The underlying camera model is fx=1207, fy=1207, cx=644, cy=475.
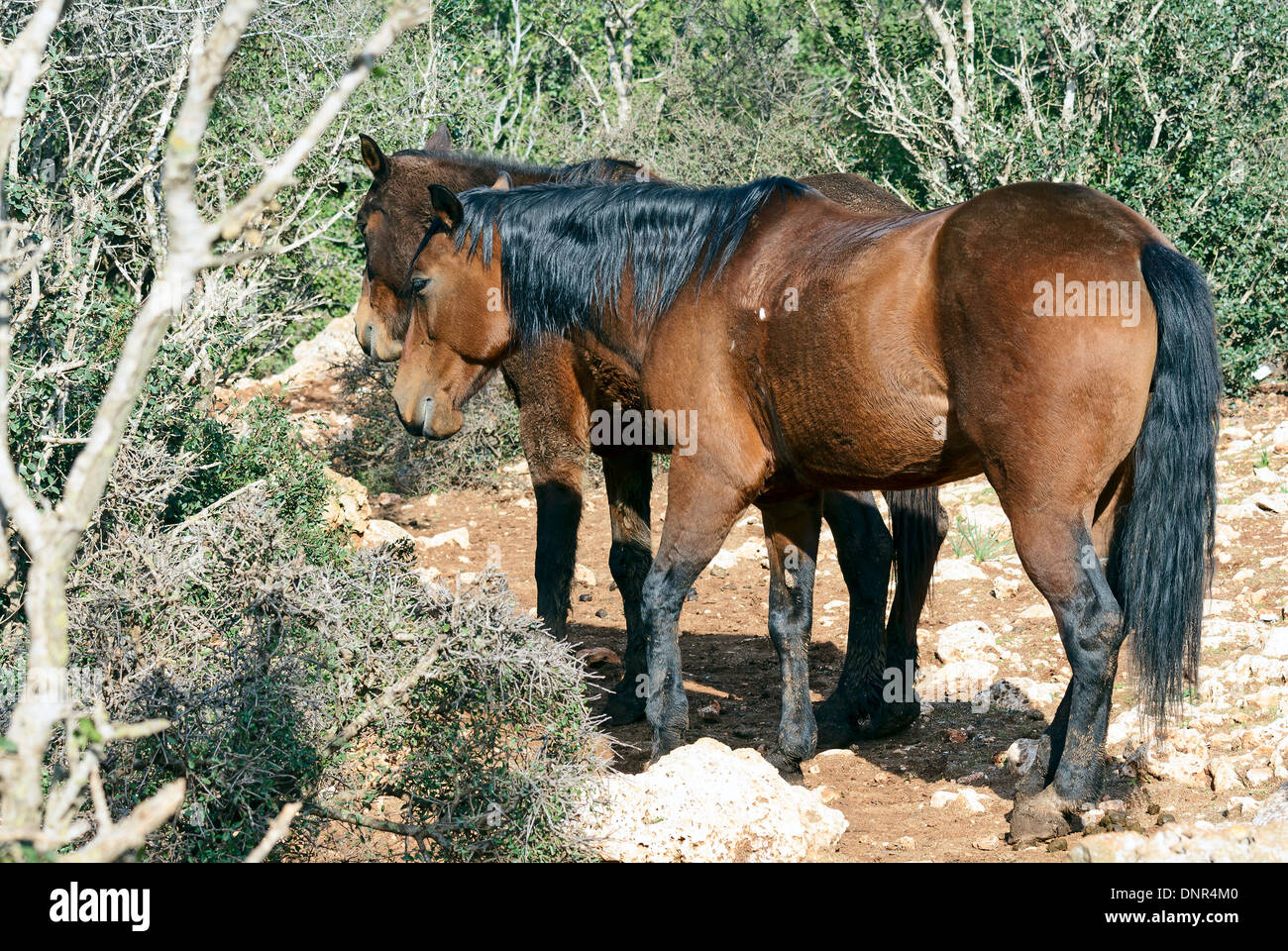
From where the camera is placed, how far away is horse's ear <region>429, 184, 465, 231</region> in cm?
540

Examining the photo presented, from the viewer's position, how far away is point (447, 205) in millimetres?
5453

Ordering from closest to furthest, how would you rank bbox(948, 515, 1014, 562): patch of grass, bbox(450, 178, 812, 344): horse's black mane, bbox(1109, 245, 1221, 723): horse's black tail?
bbox(1109, 245, 1221, 723): horse's black tail
bbox(450, 178, 812, 344): horse's black mane
bbox(948, 515, 1014, 562): patch of grass

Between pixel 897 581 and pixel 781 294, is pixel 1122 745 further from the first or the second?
pixel 781 294

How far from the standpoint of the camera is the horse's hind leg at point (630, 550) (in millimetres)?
5867

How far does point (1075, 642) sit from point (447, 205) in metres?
3.27

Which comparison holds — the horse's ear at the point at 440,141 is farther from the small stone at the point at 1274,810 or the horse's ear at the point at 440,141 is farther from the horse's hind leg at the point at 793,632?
the small stone at the point at 1274,810

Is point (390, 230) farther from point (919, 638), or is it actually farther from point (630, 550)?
point (919, 638)

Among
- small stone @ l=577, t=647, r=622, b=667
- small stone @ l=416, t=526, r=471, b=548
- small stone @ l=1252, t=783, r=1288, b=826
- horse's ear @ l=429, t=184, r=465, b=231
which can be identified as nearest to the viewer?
small stone @ l=1252, t=783, r=1288, b=826

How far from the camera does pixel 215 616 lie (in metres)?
3.99

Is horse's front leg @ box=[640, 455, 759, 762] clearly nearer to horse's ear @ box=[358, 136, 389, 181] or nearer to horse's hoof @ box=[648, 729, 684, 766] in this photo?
horse's hoof @ box=[648, 729, 684, 766]

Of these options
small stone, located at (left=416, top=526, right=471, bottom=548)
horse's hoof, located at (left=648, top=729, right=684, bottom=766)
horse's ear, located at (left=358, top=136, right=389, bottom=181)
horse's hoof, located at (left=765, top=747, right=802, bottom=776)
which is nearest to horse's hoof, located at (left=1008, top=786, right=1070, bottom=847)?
horse's hoof, located at (left=765, top=747, right=802, bottom=776)

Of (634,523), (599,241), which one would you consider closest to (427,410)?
(634,523)

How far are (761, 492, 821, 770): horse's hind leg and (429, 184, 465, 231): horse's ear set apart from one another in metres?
1.93

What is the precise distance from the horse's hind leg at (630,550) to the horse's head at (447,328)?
0.79m
